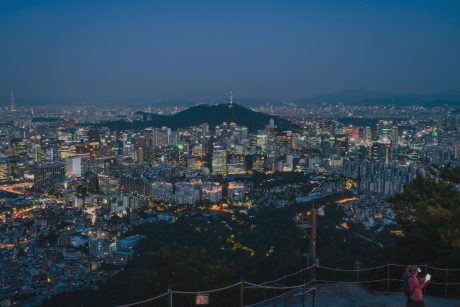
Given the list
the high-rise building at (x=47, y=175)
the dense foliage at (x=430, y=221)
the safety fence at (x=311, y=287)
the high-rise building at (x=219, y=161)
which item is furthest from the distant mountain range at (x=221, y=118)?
the safety fence at (x=311, y=287)

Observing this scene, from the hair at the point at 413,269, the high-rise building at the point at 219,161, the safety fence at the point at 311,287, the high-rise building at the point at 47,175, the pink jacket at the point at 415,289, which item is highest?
the hair at the point at 413,269

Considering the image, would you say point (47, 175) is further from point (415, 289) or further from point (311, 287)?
point (415, 289)

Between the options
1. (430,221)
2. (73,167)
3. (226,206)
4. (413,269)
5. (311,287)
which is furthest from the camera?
(73,167)

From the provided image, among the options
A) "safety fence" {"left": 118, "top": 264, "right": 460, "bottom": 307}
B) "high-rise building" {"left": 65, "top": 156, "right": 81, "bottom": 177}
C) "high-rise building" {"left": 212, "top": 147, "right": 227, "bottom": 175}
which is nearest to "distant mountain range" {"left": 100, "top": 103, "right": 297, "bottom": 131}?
"high-rise building" {"left": 212, "top": 147, "right": 227, "bottom": 175}

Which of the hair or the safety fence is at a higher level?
the hair

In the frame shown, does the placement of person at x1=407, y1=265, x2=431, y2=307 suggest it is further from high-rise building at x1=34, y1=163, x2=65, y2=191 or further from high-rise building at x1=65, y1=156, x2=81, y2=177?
high-rise building at x1=65, y1=156, x2=81, y2=177

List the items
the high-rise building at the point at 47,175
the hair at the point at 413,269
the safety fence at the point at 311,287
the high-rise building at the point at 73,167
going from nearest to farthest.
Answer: the hair at the point at 413,269
the safety fence at the point at 311,287
the high-rise building at the point at 47,175
the high-rise building at the point at 73,167

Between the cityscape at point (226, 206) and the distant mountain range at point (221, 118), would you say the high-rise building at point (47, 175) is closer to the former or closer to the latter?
the cityscape at point (226, 206)

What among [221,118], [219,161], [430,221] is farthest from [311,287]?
[221,118]

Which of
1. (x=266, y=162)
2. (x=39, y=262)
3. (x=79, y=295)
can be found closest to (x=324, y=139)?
(x=266, y=162)
